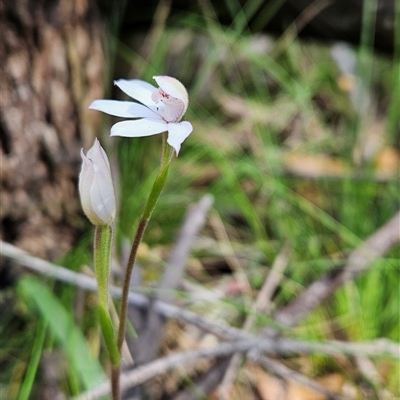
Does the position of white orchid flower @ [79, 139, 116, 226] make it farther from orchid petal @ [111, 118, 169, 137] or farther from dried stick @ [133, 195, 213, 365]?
dried stick @ [133, 195, 213, 365]

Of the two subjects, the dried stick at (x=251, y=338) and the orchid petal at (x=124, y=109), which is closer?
the orchid petal at (x=124, y=109)

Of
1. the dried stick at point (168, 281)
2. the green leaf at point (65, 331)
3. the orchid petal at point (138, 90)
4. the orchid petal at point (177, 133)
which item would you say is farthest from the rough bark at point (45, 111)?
the orchid petal at point (177, 133)

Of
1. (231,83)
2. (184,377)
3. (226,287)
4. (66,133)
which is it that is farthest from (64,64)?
(231,83)

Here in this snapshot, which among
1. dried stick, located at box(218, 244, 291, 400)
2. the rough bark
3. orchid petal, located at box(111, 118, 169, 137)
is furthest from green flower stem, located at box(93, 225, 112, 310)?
the rough bark

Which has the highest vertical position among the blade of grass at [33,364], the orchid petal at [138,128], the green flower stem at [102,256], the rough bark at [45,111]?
the orchid petal at [138,128]

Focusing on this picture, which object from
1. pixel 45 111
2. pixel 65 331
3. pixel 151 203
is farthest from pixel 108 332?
pixel 45 111

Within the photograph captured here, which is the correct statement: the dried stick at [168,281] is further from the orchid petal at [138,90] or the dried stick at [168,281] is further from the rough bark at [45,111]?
the orchid petal at [138,90]
